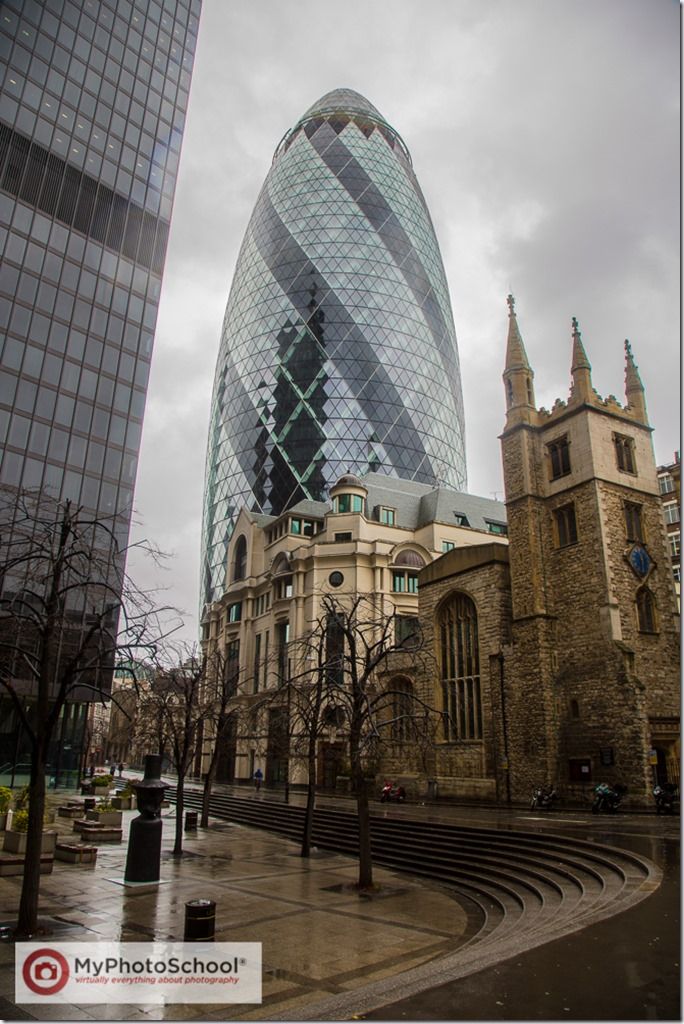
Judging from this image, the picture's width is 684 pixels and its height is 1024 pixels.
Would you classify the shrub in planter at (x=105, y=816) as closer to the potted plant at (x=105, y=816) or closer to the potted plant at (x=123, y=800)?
the potted plant at (x=105, y=816)

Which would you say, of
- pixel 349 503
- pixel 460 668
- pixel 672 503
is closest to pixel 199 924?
pixel 460 668

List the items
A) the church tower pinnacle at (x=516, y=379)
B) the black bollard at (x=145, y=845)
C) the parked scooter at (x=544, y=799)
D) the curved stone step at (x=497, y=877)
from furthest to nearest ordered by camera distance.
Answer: the church tower pinnacle at (x=516, y=379), the parked scooter at (x=544, y=799), the black bollard at (x=145, y=845), the curved stone step at (x=497, y=877)

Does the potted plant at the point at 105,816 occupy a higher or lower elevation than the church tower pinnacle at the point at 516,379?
lower

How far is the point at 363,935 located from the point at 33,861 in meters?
4.80

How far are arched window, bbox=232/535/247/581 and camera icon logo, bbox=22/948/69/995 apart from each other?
54.1 meters

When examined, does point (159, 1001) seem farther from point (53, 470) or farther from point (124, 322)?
point (124, 322)

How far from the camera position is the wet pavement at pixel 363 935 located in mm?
5250

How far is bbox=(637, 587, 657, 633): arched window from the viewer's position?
28.1m

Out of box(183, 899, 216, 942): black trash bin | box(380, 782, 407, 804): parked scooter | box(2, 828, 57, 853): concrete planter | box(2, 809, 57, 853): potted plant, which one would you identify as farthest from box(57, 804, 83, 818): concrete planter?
box(183, 899, 216, 942): black trash bin

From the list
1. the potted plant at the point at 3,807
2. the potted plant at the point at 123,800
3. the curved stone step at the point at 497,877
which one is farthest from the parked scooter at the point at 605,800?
the potted plant at the point at 123,800

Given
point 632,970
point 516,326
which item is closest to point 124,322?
point 516,326

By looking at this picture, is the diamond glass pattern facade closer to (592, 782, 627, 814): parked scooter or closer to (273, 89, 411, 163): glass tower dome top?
(273, 89, 411, 163): glass tower dome top

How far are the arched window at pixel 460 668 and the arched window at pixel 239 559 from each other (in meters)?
31.4

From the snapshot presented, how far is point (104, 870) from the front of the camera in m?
15.3
